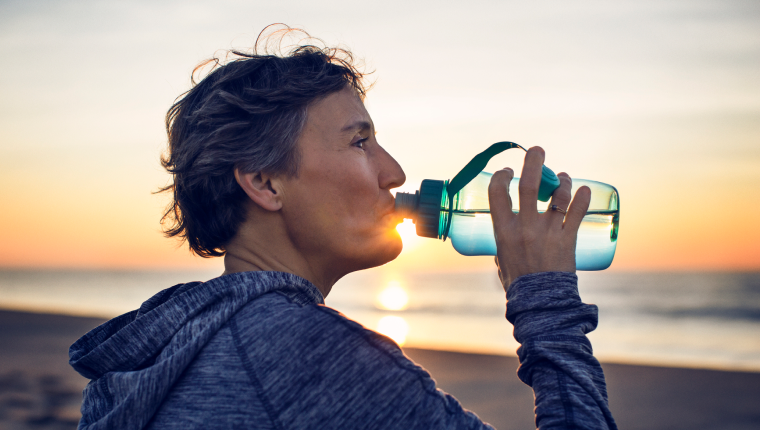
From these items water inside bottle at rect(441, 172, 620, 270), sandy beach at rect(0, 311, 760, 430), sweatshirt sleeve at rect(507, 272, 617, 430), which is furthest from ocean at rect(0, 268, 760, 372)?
sweatshirt sleeve at rect(507, 272, 617, 430)

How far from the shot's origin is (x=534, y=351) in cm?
137

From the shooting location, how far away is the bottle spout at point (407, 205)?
185 cm

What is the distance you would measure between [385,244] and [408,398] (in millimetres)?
699

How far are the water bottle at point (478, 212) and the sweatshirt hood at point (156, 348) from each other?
21.5 inches

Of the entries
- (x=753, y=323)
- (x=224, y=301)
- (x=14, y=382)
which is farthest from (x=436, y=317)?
(x=224, y=301)

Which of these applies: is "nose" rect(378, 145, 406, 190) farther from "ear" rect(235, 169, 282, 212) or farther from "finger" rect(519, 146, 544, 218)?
"finger" rect(519, 146, 544, 218)

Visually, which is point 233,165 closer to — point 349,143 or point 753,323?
point 349,143

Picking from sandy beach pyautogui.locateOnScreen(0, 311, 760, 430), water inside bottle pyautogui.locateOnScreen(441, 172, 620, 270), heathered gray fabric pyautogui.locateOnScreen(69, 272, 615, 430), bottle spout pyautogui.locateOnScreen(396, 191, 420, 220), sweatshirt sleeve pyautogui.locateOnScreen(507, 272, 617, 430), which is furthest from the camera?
sandy beach pyautogui.locateOnScreen(0, 311, 760, 430)

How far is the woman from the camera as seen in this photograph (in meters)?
1.19

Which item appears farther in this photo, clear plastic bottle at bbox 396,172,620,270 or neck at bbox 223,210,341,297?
clear plastic bottle at bbox 396,172,620,270

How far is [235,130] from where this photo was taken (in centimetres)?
176

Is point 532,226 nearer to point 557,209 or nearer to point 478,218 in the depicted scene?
point 557,209

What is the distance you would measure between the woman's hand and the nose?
0.39 m

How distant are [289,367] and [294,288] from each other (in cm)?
32
